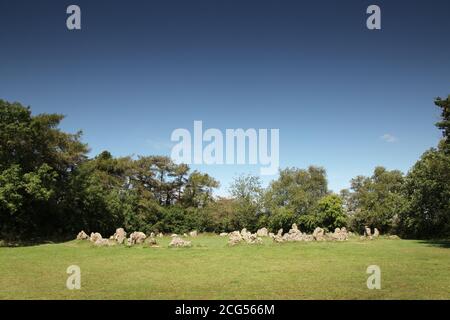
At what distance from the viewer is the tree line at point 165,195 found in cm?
2991

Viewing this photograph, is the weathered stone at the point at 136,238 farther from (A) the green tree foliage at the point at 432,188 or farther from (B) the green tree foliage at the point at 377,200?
(B) the green tree foliage at the point at 377,200

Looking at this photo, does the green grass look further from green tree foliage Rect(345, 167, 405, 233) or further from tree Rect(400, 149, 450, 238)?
green tree foliage Rect(345, 167, 405, 233)

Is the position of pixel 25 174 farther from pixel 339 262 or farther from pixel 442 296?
pixel 442 296

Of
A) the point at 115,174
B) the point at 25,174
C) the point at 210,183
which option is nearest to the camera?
the point at 25,174

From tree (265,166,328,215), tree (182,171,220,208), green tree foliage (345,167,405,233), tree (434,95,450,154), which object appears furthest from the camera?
tree (182,171,220,208)

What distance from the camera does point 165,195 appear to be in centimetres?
6094

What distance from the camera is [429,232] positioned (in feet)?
131

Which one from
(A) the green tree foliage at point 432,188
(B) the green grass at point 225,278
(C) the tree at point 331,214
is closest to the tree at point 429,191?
(A) the green tree foliage at point 432,188

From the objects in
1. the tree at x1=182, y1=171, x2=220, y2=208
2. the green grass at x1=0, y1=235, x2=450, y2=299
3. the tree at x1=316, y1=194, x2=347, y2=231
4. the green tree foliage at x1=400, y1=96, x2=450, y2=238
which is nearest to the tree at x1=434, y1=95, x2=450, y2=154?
the green tree foliage at x1=400, y1=96, x2=450, y2=238

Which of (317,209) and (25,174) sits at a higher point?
(25,174)

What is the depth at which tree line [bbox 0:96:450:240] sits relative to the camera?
1177 inches

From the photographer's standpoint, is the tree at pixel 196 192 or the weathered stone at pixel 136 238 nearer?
A: the weathered stone at pixel 136 238

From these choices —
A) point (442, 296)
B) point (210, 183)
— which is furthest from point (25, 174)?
point (210, 183)
